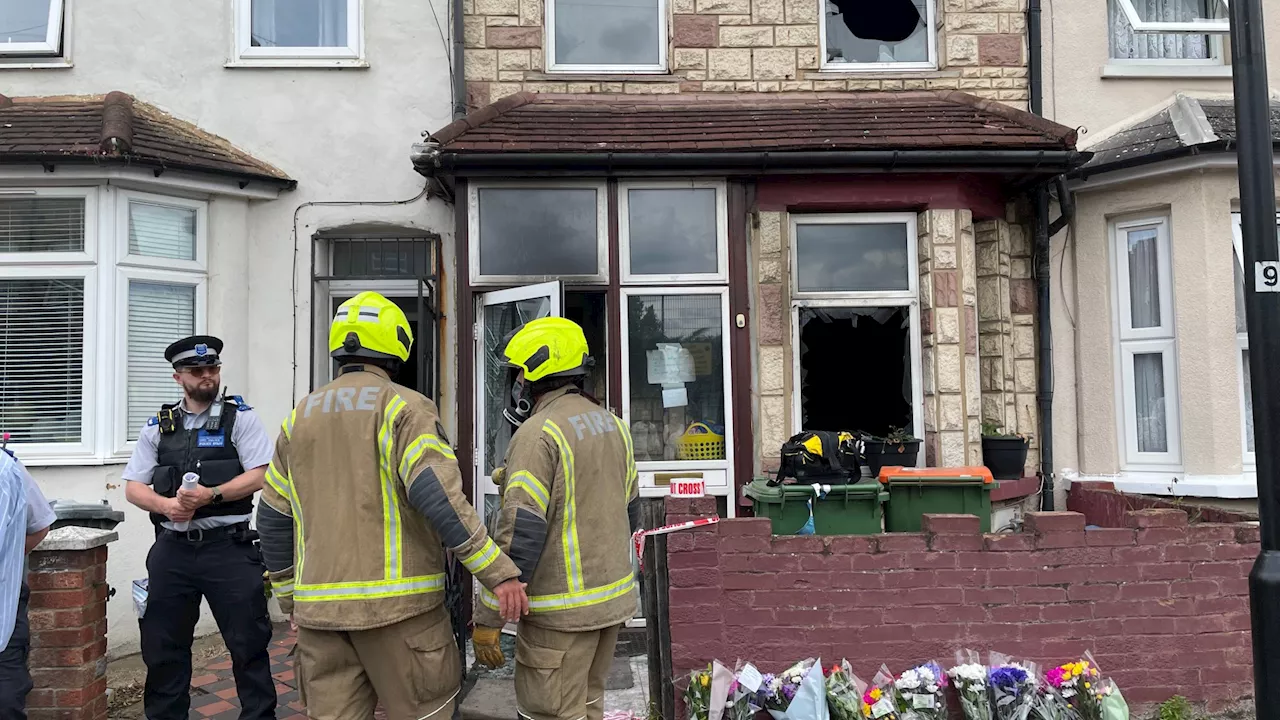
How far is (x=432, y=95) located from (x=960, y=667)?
5.29 meters

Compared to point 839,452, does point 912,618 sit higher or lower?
lower

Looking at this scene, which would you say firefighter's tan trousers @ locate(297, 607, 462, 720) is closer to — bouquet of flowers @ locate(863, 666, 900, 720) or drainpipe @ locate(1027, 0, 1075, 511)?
bouquet of flowers @ locate(863, 666, 900, 720)

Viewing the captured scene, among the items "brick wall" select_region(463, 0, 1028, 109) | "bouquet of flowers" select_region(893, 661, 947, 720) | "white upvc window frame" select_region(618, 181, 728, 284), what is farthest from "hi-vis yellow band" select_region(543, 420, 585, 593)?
"brick wall" select_region(463, 0, 1028, 109)

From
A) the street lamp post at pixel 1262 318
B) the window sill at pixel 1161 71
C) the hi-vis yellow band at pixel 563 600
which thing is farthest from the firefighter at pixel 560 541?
the window sill at pixel 1161 71

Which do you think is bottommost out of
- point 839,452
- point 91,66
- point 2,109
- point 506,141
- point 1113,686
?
point 1113,686

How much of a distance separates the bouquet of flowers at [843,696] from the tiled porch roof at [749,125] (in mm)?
3348

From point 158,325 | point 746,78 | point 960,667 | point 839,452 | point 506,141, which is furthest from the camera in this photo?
point 746,78

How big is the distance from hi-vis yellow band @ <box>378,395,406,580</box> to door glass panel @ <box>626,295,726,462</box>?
3.10m

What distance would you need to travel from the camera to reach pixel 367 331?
2865 millimetres

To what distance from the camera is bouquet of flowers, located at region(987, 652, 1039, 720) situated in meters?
3.70

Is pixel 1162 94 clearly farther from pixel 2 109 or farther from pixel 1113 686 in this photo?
pixel 2 109

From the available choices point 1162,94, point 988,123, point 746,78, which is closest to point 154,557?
point 746,78

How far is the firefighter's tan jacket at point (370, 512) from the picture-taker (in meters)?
2.68

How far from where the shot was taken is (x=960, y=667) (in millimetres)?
3766
